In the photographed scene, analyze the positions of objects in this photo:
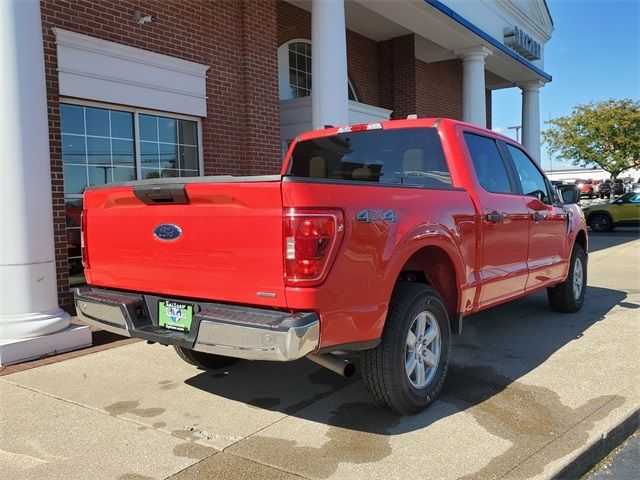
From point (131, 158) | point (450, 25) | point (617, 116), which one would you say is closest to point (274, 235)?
point (131, 158)

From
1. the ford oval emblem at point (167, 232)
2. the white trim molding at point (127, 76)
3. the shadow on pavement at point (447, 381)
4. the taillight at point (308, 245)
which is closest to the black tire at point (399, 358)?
the shadow on pavement at point (447, 381)

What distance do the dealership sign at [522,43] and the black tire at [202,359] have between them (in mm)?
12830

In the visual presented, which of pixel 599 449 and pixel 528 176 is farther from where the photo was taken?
pixel 528 176

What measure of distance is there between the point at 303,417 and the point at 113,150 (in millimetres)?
4892

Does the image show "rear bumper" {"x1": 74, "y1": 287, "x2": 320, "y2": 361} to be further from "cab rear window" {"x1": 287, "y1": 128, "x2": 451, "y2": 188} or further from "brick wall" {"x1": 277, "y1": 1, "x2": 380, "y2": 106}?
"brick wall" {"x1": 277, "y1": 1, "x2": 380, "y2": 106}

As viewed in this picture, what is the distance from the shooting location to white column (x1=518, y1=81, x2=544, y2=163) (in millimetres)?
17500

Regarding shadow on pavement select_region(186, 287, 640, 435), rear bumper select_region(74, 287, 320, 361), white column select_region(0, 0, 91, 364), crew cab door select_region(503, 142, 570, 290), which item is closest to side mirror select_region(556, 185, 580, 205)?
crew cab door select_region(503, 142, 570, 290)

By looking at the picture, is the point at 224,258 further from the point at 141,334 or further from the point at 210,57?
the point at 210,57

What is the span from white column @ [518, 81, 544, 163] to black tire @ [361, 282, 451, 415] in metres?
15.0

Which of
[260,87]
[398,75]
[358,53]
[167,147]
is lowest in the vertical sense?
[167,147]

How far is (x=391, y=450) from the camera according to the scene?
3.34m

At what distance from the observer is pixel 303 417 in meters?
3.85

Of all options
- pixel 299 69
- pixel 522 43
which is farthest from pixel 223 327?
pixel 522 43

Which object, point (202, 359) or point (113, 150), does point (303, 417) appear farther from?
point (113, 150)
